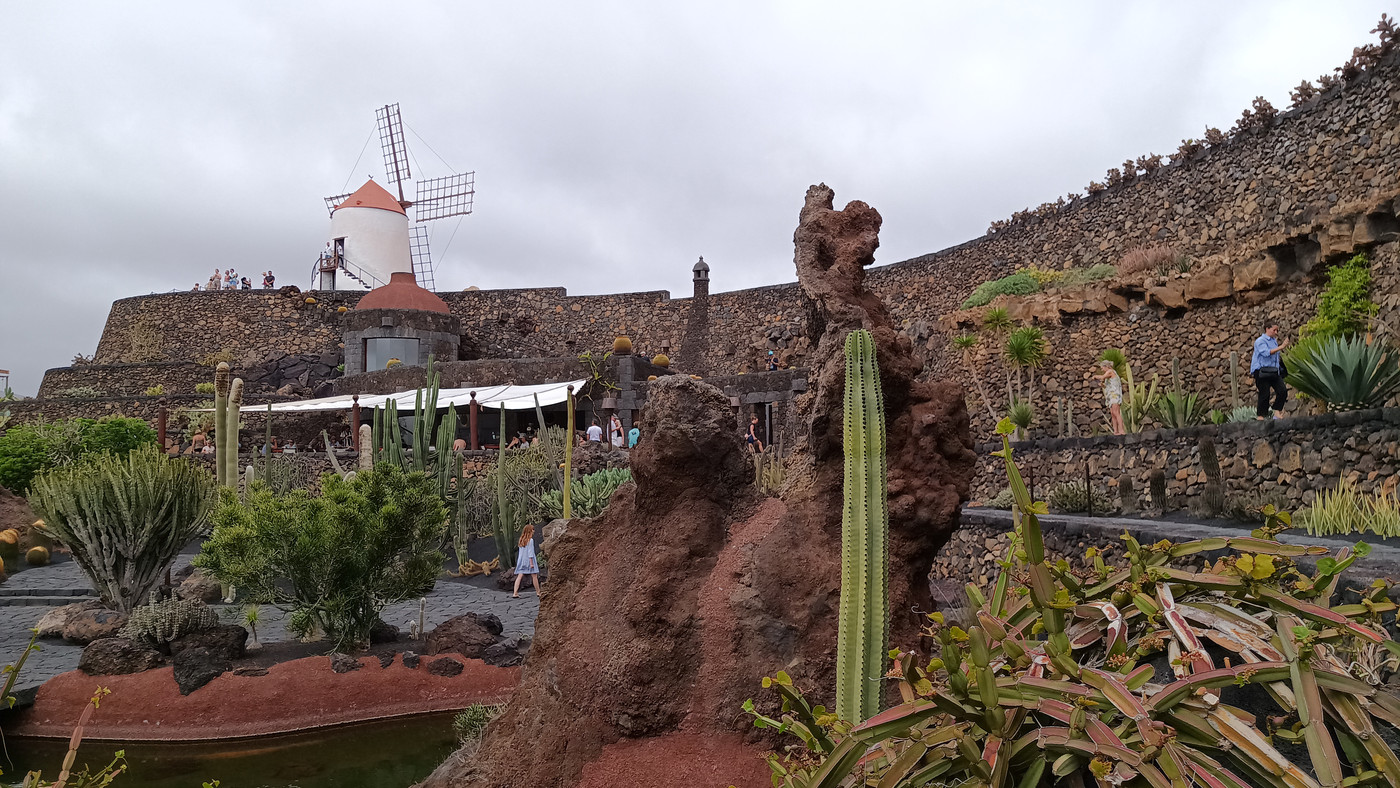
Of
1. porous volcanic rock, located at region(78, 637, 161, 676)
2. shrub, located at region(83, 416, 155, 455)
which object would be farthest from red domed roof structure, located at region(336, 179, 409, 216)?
porous volcanic rock, located at region(78, 637, 161, 676)

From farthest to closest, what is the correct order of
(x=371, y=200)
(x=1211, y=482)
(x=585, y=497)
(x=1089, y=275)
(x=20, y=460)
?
(x=371, y=200)
(x=1089, y=275)
(x=20, y=460)
(x=585, y=497)
(x=1211, y=482)

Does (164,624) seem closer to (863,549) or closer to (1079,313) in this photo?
(863,549)

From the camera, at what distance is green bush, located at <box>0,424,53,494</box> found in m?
17.0

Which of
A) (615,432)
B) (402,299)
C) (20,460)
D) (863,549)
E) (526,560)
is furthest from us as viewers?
(402,299)

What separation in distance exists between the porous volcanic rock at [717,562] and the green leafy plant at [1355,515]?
4.51 metres

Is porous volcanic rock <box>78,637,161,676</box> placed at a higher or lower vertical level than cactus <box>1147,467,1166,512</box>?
lower

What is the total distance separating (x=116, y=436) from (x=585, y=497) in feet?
42.2

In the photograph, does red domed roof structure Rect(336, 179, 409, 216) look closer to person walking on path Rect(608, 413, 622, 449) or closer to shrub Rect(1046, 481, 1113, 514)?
person walking on path Rect(608, 413, 622, 449)

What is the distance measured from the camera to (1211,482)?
338 inches

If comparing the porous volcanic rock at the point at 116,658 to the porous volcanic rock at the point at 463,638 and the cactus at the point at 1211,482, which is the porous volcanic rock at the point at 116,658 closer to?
the porous volcanic rock at the point at 463,638

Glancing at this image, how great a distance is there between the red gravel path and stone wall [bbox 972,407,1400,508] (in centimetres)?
755

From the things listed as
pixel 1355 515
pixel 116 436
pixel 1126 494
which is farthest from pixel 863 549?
pixel 116 436

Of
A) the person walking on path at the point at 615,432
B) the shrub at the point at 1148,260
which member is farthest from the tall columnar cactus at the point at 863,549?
the person walking on path at the point at 615,432

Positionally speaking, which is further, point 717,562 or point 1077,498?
point 1077,498
